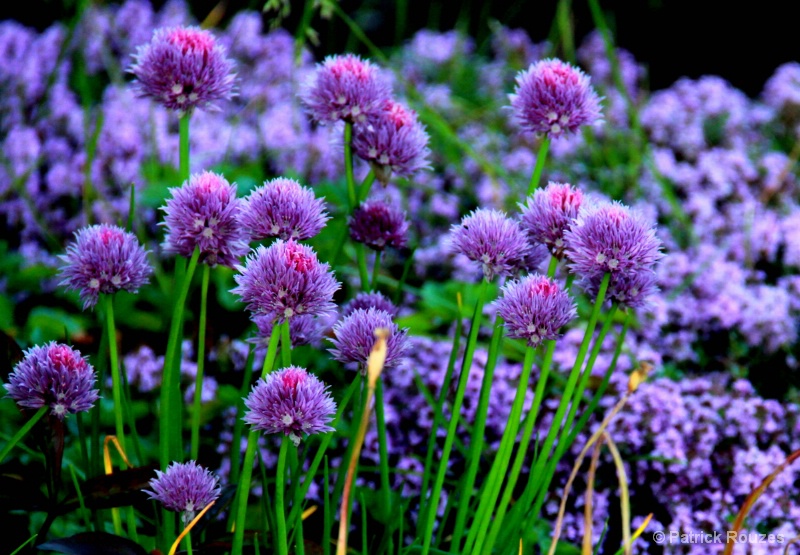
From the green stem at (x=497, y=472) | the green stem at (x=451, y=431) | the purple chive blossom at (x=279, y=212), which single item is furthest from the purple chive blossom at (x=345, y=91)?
the green stem at (x=497, y=472)

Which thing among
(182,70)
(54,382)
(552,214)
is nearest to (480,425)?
(552,214)

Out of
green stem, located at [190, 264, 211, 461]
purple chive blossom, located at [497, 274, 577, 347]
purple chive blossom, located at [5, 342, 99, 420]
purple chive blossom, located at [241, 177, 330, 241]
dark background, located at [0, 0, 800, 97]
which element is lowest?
purple chive blossom, located at [5, 342, 99, 420]

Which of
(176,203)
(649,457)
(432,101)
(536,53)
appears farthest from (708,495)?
(536,53)

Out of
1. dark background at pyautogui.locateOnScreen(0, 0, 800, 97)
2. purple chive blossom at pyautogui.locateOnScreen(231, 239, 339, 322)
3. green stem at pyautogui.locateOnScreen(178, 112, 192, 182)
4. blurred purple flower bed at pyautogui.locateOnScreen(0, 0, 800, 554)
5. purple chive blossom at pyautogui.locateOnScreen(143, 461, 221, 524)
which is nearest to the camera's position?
purple chive blossom at pyautogui.locateOnScreen(231, 239, 339, 322)

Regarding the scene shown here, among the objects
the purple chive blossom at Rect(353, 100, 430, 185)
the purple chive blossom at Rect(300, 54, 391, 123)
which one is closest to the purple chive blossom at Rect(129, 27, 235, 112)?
the purple chive blossom at Rect(300, 54, 391, 123)

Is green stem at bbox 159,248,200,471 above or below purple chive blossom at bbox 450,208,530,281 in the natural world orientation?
below

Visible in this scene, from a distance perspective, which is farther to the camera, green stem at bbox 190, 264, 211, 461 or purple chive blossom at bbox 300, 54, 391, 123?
purple chive blossom at bbox 300, 54, 391, 123

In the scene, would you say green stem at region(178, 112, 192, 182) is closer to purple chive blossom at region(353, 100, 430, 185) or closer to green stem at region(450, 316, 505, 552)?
purple chive blossom at region(353, 100, 430, 185)

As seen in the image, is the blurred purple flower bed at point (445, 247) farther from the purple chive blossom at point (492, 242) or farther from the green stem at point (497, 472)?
the green stem at point (497, 472)
